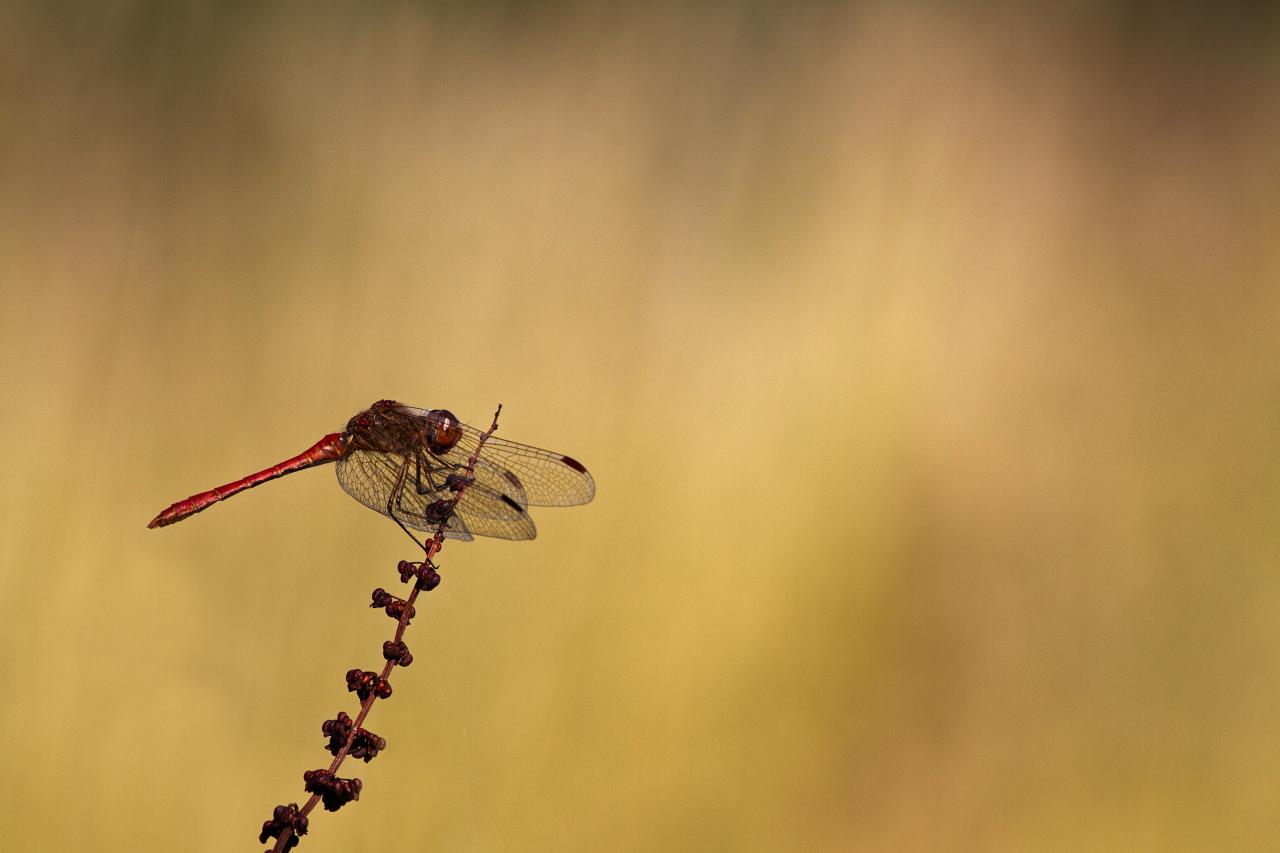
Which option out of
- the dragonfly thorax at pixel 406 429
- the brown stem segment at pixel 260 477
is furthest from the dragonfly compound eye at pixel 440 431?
the brown stem segment at pixel 260 477

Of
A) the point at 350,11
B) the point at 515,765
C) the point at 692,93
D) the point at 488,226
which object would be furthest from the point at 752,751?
the point at 350,11

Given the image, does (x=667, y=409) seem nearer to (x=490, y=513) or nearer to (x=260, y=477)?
(x=490, y=513)

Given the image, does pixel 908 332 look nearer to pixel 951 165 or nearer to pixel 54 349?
pixel 951 165

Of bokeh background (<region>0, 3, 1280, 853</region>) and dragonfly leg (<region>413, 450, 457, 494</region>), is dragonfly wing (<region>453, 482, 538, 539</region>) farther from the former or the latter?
bokeh background (<region>0, 3, 1280, 853</region>)

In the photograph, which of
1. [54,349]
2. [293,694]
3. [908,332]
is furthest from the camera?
[908,332]

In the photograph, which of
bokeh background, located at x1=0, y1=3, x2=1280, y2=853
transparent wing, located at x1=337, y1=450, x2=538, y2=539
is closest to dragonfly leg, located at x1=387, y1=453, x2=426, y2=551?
transparent wing, located at x1=337, y1=450, x2=538, y2=539

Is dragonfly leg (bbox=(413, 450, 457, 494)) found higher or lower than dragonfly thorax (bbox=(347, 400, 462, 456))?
lower

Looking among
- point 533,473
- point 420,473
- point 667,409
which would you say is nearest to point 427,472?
point 420,473
